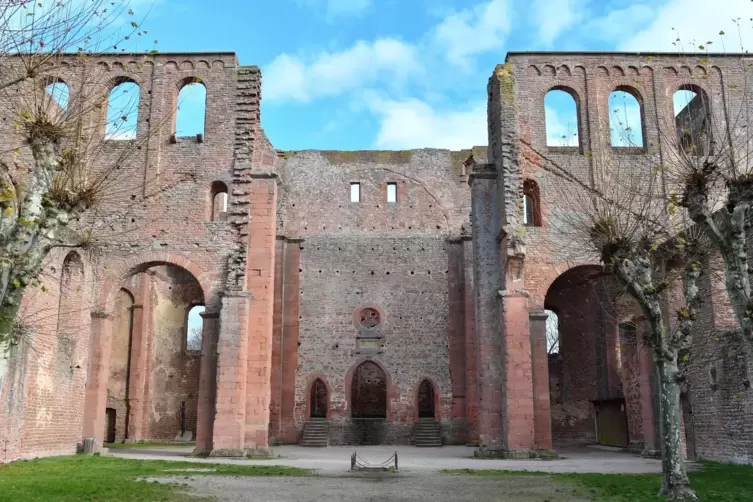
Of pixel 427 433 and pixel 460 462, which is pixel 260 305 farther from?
pixel 427 433

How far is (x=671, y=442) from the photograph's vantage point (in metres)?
10.8

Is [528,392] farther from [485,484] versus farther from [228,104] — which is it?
[228,104]

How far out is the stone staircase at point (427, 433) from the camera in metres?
25.6

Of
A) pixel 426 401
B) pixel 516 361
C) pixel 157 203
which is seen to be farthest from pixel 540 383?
pixel 157 203

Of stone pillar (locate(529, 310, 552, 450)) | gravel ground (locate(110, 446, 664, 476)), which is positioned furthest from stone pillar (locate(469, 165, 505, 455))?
gravel ground (locate(110, 446, 664, 476))

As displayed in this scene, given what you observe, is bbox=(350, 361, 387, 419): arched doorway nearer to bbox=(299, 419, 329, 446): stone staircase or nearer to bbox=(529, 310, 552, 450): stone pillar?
bbox=(299, 419, 329, 446): stone staircase

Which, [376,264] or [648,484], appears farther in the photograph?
[376,264]

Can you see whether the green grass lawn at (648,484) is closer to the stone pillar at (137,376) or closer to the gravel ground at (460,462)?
the gravel ground at (460,462)

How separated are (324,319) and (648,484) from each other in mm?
17099

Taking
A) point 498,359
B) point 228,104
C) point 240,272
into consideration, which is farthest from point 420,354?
point 228,104

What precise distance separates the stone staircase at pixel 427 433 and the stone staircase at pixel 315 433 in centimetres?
319

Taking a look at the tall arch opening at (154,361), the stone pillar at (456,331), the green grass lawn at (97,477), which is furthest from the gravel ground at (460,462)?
the tall arch opening at (154,361)

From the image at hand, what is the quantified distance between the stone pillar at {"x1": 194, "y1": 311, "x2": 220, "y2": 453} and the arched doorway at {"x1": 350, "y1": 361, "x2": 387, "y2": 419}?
34.7 feet

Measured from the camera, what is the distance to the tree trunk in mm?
10484
